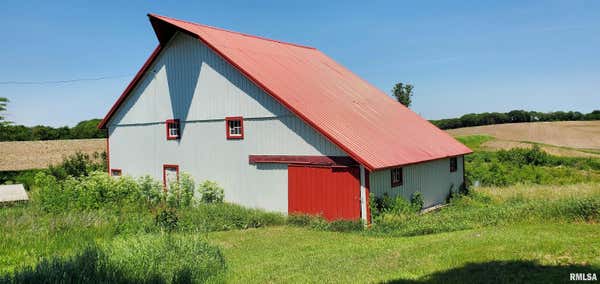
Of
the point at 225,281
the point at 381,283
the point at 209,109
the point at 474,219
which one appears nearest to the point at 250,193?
the point at 209,109

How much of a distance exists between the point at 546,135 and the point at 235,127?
5457cm

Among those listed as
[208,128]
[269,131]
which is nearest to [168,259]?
[269,131]

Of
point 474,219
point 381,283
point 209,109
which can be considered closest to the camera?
point 381,283

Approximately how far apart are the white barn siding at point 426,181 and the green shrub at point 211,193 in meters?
6.97

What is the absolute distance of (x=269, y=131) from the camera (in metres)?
18.1

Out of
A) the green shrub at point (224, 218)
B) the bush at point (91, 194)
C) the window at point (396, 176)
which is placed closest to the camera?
the green shrub at point (224, 218)

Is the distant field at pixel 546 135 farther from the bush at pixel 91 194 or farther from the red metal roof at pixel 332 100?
the bush at pixel 91 194

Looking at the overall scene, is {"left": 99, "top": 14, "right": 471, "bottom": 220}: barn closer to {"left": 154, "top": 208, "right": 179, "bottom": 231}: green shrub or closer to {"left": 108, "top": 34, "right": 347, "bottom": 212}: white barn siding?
{"left": 108, "top": 34, "right": 347, "bottom": 212}: white barn siding

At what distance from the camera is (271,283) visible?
866 centimetres

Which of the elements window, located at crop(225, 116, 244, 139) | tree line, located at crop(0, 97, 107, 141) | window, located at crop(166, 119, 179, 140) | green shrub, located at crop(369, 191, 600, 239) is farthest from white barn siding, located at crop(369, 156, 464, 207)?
tree line, located at crop(0, 97, 107, 141)

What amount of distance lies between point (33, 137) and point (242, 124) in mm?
56784

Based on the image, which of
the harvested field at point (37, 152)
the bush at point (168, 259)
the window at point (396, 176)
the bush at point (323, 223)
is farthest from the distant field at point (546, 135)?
the bush at point (168, 259)

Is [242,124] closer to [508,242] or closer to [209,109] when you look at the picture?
[209,109]

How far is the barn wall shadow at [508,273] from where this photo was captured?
768cm
